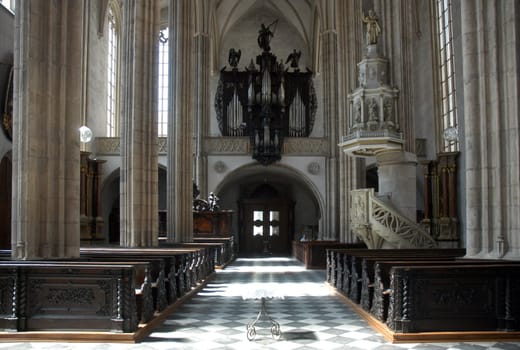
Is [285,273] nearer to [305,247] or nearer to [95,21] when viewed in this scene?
[305,247]

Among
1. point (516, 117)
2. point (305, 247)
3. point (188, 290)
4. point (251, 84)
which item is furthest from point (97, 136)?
point (516, 117)

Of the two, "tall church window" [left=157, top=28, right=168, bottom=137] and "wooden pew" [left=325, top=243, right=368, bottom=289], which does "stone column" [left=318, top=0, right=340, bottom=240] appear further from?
"wooden pew" [left=325, top=243, right=368, bottom=289]

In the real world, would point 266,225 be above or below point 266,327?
above

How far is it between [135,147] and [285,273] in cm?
647

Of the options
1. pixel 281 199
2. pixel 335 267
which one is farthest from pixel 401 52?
pixel 281 199

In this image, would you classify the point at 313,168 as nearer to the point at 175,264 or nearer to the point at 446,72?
the point at 446,72

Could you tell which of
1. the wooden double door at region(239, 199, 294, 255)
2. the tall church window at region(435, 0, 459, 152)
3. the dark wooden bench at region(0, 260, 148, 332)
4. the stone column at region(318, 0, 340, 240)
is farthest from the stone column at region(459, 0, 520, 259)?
the wooden double door at region(239, 199, 294, 255)

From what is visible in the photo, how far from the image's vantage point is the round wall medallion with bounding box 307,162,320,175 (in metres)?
32.6

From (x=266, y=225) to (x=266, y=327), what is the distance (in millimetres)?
28683

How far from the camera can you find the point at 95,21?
101 feet

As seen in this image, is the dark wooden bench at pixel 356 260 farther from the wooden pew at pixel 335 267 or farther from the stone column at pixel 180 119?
the stone column at pixel 180 119

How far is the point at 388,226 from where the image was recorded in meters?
16.5

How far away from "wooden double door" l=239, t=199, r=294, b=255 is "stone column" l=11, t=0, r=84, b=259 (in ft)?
90.0

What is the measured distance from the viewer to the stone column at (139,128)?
17.4 m
